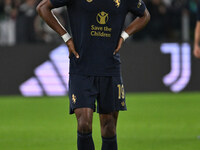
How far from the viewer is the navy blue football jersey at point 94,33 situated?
664cm

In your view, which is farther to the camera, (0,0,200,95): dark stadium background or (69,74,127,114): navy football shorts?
(0,0,200,95): dark stadium background

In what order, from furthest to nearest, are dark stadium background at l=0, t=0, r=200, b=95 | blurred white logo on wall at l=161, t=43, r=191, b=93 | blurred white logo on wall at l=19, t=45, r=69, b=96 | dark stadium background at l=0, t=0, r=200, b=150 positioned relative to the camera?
blurred white logo on wall at l=161, t=43, r=191, b=93 < dark stadium background at l=0, t=0, r=200, b=95 < blurred white logo on wall at l=19, t=45, r=69, b=96 < dark stadium background at l=0, t=0, r=200, b=150

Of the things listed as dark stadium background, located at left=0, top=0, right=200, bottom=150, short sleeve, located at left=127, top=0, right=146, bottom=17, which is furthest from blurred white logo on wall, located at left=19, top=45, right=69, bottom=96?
short sleeve, located at left=127, top=0, right=146, bottom=17

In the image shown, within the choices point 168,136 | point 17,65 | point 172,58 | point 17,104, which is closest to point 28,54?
point 17,65

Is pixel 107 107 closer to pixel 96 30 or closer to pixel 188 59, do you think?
pixel 96 30

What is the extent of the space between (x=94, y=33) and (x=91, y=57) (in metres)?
0.25

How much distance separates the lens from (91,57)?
6695 mm

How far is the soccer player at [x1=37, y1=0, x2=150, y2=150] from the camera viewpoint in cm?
661

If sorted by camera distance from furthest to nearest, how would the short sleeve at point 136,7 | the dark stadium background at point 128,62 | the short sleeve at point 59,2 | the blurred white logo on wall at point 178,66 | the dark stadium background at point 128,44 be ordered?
the blurred white logo on wall at point 178,66 < the dark stadium background at point 128,44 < the dark stadium background at point 128,62 < the short sleeve at point 136,7 < the short sleeve at point 59,2

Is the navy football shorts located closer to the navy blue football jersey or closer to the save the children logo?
the navy blue football jersey

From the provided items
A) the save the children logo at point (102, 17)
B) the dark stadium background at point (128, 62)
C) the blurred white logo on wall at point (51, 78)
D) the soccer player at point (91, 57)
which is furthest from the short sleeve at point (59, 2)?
the blurred white logo on wall at point (51, 78)

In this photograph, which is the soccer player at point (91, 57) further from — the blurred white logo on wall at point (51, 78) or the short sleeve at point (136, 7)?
the blurred white logo on wall at point (51, 78)

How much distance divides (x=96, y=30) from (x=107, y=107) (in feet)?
2.61

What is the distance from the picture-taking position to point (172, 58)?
1811 cm
